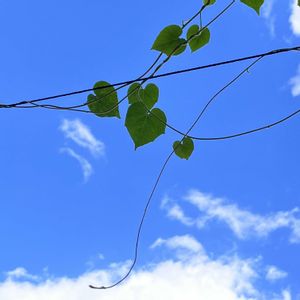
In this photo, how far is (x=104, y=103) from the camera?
3.30 feet

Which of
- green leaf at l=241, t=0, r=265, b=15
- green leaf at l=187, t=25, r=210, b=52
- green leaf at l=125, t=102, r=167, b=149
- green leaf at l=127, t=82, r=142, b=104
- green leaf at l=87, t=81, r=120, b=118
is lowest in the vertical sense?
green leaf at l=125, t=102, r=167, b=149

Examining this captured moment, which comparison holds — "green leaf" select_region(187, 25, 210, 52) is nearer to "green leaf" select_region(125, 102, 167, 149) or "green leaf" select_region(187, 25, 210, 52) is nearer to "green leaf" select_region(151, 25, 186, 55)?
"green leaf" select_region(151, 25, 186, 55)

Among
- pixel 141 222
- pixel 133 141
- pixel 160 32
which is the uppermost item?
pixel 160 32

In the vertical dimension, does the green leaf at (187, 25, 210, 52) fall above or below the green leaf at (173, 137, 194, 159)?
above

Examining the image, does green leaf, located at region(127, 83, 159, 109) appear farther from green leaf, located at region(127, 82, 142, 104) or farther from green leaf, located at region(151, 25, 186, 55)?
green leaf, located at region(151, 25, 186, 55)

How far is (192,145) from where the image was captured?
1114mm

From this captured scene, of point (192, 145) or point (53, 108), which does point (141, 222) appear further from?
point (53, 108)

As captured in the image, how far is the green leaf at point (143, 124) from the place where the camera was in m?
1.00

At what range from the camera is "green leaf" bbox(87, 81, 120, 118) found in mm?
Answer: 988

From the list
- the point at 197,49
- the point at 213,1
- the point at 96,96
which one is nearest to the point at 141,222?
the point at 96,96

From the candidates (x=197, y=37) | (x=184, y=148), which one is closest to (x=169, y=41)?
(x=197, y=37)

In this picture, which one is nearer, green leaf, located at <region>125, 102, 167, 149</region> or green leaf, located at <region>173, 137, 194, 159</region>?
green leaf, located at <region>125, 102, 167, 149</region>


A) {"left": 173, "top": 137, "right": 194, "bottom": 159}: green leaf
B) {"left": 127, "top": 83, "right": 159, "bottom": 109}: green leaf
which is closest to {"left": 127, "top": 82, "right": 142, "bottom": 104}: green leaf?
{"left": 127, "top": 83, "right": 159, "bottom": 109}: green leaf

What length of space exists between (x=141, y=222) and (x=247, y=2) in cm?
53
